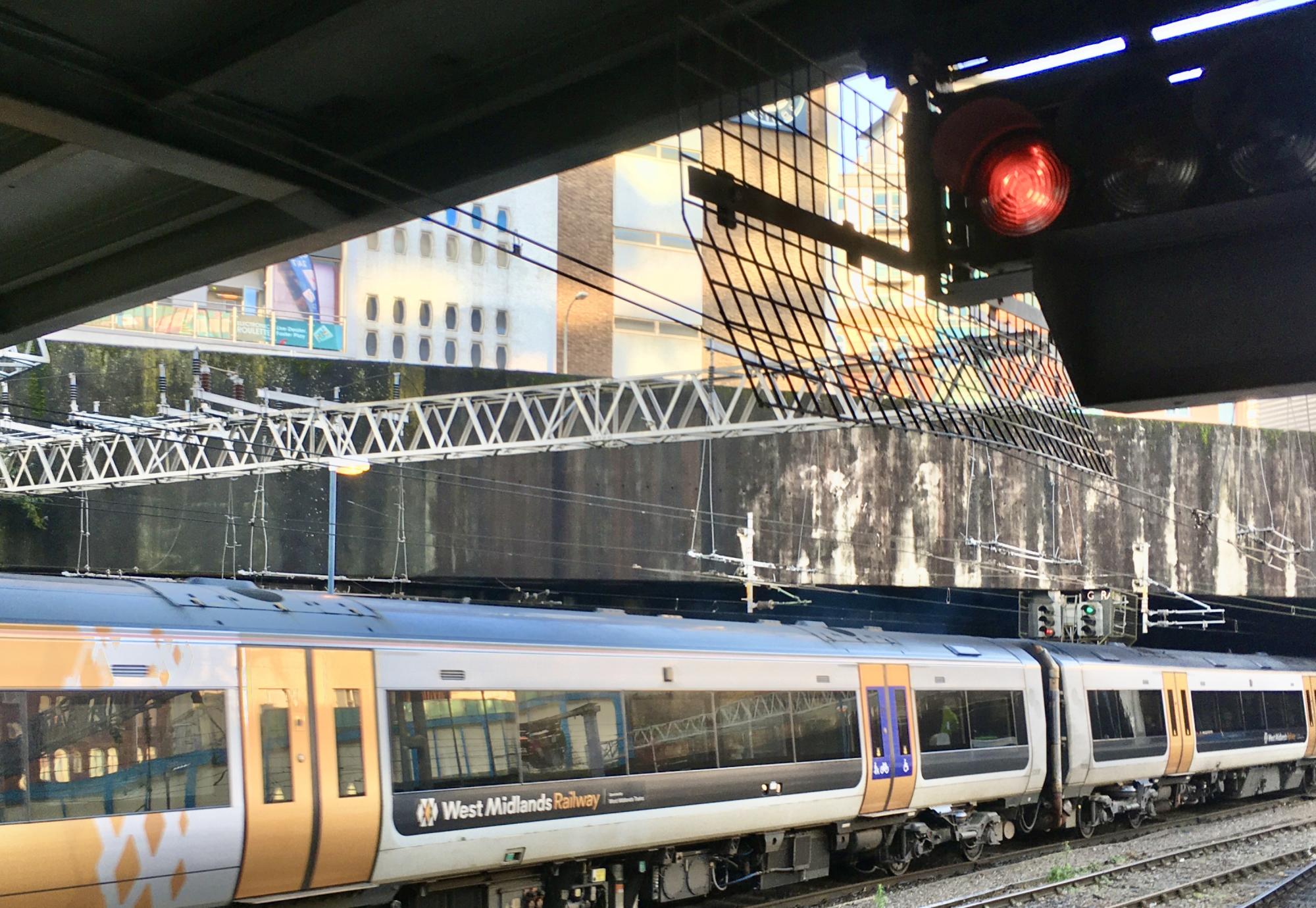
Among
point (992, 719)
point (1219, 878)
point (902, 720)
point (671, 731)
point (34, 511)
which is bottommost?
point (1219, 878)

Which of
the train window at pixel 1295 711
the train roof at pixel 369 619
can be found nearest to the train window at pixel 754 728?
the train roof at pixel 369 619

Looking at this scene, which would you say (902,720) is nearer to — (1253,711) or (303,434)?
(303,434)

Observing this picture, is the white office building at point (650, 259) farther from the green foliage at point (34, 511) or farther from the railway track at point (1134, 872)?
the railway track at point (1134, 872)

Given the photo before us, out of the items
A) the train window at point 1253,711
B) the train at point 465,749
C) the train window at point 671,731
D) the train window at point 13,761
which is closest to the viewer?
the train window at point 13,761

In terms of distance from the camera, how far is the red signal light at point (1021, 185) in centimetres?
346

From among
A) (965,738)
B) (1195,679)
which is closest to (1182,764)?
(1195,679)

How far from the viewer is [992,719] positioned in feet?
52.3

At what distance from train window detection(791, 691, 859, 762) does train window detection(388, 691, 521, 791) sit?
11.9ft

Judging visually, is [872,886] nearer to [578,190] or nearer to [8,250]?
[8,250]

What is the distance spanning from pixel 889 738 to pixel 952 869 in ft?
9.13

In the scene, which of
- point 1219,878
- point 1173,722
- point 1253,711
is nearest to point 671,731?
point 1219,878

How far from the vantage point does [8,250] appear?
8133 millimetres

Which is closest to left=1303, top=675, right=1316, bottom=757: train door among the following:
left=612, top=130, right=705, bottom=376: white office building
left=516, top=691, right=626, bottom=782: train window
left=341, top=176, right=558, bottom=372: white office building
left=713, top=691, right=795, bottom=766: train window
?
left=713, top=691, right=795, bottom=766: train window

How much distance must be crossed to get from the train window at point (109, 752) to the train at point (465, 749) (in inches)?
0.5
